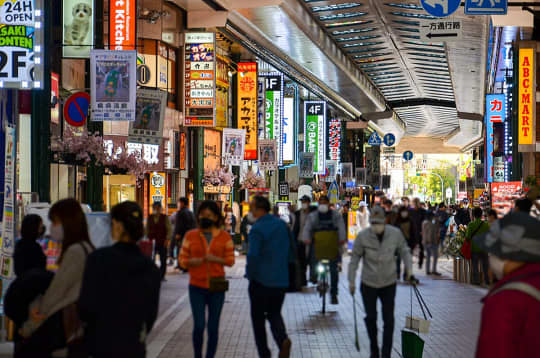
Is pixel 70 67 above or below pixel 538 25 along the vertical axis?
below

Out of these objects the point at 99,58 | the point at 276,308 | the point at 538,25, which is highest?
the point at 538,25

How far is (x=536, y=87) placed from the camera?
29234 millimetres

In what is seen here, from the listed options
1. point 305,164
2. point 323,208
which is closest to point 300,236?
point 323,208

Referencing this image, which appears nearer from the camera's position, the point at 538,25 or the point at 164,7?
the point at 538,25

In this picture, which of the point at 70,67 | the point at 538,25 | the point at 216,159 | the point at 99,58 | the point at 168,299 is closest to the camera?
the point at 168,299

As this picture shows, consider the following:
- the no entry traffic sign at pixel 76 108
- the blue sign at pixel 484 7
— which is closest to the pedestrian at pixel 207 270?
the blue sign at pixel 484 7

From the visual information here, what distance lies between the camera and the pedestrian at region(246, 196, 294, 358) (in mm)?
8523

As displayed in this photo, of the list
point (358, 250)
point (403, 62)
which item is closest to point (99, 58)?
point (358, 250)

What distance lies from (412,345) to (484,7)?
9.79 meters

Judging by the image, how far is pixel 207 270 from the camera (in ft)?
28.4

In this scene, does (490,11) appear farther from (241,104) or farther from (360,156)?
(360,156)

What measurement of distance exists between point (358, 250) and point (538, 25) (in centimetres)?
2211

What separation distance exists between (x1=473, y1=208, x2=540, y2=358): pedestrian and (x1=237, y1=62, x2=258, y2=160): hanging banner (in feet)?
116

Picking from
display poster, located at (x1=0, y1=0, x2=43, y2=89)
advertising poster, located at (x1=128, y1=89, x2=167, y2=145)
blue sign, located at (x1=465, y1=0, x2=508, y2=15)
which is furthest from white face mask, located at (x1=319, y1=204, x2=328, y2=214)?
advertising poster, located at (x1=128, y1=89, x2=167, y2=145)
